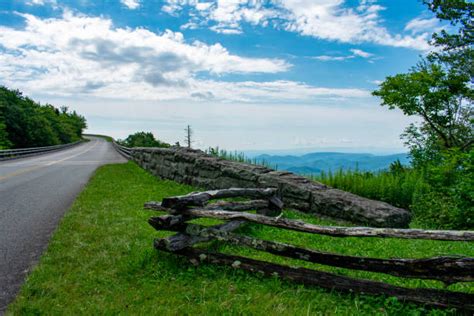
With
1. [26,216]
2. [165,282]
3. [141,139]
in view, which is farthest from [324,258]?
[141,139]

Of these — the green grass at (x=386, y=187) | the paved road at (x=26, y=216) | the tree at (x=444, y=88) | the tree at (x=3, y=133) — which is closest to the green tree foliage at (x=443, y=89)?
the tree at (x=444, y=88)

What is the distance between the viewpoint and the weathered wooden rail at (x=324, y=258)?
3.48 meters

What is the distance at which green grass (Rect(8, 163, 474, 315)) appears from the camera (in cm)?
374

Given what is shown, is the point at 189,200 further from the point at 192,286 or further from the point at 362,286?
the point at 362,286

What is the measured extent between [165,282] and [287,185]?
460 centimetres

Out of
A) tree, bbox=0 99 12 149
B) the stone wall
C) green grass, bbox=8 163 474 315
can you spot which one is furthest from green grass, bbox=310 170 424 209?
tree, bbox=0 99 12 149

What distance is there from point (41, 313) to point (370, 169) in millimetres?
10324

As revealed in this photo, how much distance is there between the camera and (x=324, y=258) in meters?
4.05

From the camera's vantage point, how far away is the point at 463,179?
756 centimetres

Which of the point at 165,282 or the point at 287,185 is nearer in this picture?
the point at 165,282

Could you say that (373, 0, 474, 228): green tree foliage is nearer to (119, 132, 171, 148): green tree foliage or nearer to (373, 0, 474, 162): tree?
(373, 0, 474, 162): tree

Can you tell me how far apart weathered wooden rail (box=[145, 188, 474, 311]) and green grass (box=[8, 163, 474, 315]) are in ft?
0.37

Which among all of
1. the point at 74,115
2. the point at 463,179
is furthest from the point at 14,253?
the point at 74,115

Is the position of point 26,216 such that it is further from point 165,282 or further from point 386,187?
point 386,187
